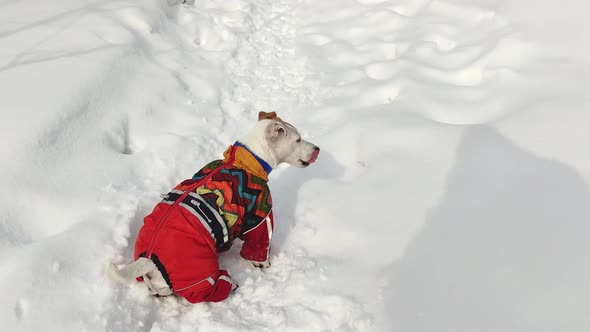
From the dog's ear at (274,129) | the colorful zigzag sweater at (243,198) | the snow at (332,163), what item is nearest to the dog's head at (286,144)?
the dog's ear at (274,129)

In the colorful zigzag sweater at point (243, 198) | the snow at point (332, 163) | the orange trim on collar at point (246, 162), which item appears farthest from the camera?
the orange trim on collar at point (246, 162)

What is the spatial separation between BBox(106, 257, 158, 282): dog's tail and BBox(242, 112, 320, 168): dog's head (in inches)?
34.5

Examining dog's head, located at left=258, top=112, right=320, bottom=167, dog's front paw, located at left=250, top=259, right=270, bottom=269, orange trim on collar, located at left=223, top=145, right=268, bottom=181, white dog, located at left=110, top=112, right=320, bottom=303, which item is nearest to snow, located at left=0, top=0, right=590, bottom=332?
dog's front paw, located at left=250, top=259, right=270, bottom=269

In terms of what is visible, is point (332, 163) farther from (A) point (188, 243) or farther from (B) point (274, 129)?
(A) point (188, 243)

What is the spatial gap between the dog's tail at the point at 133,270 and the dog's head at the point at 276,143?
2.88ft

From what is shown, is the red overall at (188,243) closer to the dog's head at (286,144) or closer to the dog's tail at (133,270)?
the dog's tail at (133,270)

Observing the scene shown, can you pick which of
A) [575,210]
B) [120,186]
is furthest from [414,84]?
[120,186]

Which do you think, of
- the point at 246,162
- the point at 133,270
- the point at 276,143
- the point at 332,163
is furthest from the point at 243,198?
the point at 332,163

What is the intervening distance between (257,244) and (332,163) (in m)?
1.05

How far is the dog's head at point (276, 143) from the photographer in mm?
2531

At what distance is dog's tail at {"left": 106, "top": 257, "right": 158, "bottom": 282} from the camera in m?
2.05

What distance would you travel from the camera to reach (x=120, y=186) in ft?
8.79

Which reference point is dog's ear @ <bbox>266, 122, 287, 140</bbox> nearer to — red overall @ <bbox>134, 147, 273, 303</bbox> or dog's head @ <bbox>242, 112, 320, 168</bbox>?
dog's head @ <bbox>242, 112, 320, 168</bbox>

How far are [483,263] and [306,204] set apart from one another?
4.17ft
